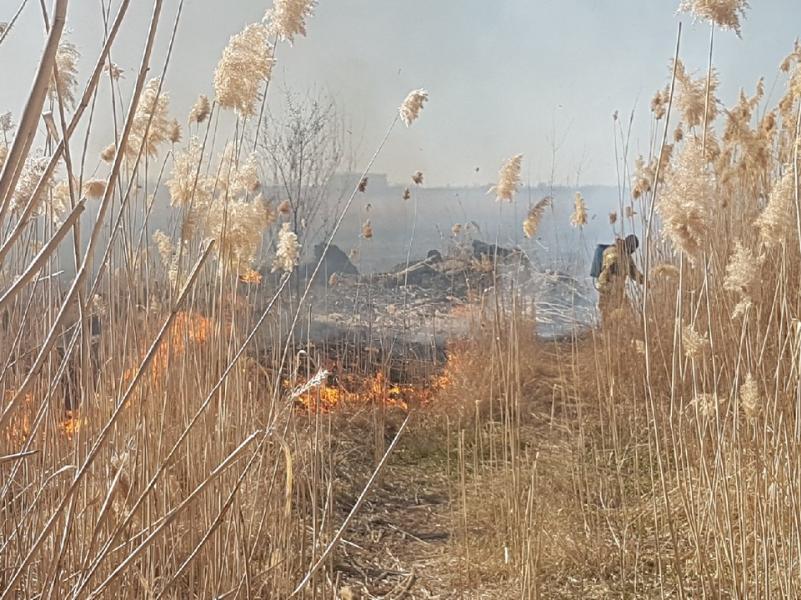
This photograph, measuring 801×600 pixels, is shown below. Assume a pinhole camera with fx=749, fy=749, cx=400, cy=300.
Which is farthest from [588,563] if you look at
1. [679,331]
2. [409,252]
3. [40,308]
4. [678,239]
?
[409,252]

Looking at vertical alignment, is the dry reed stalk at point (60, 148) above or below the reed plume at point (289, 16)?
below

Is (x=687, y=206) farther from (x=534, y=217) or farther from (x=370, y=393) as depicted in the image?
(x=370, y=393)

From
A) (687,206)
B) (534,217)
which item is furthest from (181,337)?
(534,217)

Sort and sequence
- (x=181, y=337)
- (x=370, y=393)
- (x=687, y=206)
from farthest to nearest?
(x=370, y=393) < (x=181, y=337) < (x=687, y=206)

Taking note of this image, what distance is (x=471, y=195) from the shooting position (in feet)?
12.8

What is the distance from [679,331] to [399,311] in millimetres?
2754

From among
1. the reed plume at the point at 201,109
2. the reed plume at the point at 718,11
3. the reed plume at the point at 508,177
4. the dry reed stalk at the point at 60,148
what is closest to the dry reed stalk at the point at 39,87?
the dry reed stalk at the point at 60,148

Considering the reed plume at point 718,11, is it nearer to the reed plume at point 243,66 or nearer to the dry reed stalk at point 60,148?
the reed plume at point 243,66

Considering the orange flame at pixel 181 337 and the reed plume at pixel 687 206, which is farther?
the orange flame at pixel 181 337

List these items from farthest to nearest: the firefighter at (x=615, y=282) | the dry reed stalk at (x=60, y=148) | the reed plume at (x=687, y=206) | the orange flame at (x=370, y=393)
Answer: the firefighter at (x=615, y=282) < the orange flame at (x=370, y=393) < the reed plume at (x=687, y=206) < the dry reed stalk at (x=60, y=148)

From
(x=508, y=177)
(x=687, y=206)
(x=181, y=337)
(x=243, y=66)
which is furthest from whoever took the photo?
(x=508, y=177)

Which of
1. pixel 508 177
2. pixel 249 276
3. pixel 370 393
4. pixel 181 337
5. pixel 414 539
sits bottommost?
pixel 414 539

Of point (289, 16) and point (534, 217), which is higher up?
point (289, 16)

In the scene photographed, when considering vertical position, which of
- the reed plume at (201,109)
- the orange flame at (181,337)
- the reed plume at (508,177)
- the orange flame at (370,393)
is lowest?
the orange flame at (370,393)
